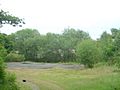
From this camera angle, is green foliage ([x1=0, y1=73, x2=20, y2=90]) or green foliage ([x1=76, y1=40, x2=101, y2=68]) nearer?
green foliage ([x1=0, y1=73, x2=20, y2=90])

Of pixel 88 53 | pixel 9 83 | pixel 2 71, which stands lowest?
pixel 9 83

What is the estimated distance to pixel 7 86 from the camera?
20750 millimetres

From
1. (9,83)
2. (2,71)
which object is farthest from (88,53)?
(2,71)

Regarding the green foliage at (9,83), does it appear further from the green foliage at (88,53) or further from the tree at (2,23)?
the green foliage at (88,53)

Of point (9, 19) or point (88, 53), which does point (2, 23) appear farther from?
point (88, 53)

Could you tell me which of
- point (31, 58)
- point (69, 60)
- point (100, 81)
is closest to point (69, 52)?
point (69, 60)

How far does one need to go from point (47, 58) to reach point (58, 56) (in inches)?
110

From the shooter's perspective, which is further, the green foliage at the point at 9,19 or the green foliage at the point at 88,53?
the green foliage at the point at 88,53

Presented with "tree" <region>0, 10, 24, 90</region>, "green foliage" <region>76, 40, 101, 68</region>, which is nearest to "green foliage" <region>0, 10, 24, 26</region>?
"tree" <region>0, 10, 24, 90</region>

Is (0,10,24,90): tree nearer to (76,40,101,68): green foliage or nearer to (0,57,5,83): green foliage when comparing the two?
(0,57,5,83): green foliage

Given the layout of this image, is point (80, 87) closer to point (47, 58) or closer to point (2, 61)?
point (2, 61)

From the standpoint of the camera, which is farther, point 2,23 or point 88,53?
point 88,53

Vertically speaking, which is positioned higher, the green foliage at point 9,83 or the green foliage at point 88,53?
the green foliage at point 88,53

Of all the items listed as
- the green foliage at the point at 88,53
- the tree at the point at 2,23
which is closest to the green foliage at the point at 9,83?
the tree at the point at 2,23
